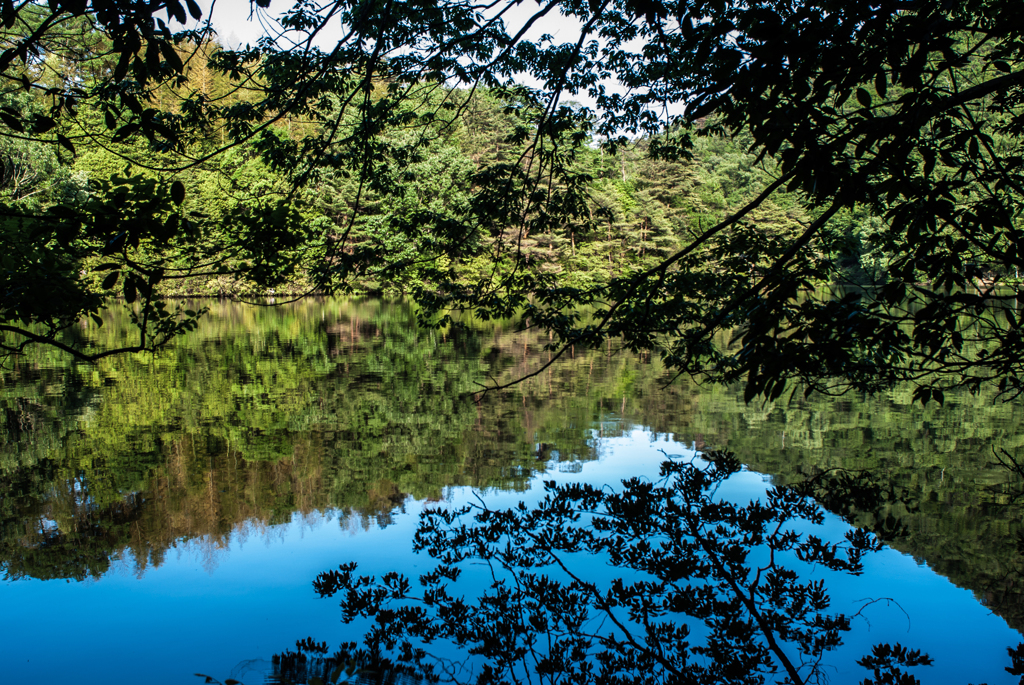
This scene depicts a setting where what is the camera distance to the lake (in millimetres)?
4949

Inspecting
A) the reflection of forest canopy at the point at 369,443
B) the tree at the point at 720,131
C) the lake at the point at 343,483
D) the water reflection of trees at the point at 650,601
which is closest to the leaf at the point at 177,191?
the tree at the point at 720,131

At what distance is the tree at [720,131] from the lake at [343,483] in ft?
3.99

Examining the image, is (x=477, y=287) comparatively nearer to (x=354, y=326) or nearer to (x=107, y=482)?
(x=107, y=482)

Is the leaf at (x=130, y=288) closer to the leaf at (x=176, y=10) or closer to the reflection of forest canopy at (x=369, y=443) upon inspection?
the leaf at (x=176, y=10)

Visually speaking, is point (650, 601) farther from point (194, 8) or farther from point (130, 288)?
point (194, 8)

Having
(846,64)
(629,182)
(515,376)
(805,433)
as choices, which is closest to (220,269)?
(846,64)

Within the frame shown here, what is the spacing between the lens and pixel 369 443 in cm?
976

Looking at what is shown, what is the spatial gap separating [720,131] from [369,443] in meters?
6.23

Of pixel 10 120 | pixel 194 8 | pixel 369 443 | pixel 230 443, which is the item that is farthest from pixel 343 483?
pixel 194 8

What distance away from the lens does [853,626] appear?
4.85m

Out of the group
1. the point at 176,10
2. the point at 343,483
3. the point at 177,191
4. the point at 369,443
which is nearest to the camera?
the point at 176,10

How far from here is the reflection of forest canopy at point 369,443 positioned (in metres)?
6.64

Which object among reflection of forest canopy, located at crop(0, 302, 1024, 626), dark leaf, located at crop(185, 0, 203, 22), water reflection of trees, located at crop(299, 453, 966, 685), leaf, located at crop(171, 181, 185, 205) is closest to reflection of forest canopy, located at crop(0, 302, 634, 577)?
reflection of forest canopy, located at crop(0, 302, 1024, 626)

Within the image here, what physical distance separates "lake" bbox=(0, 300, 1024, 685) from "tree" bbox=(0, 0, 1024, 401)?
1.22m
